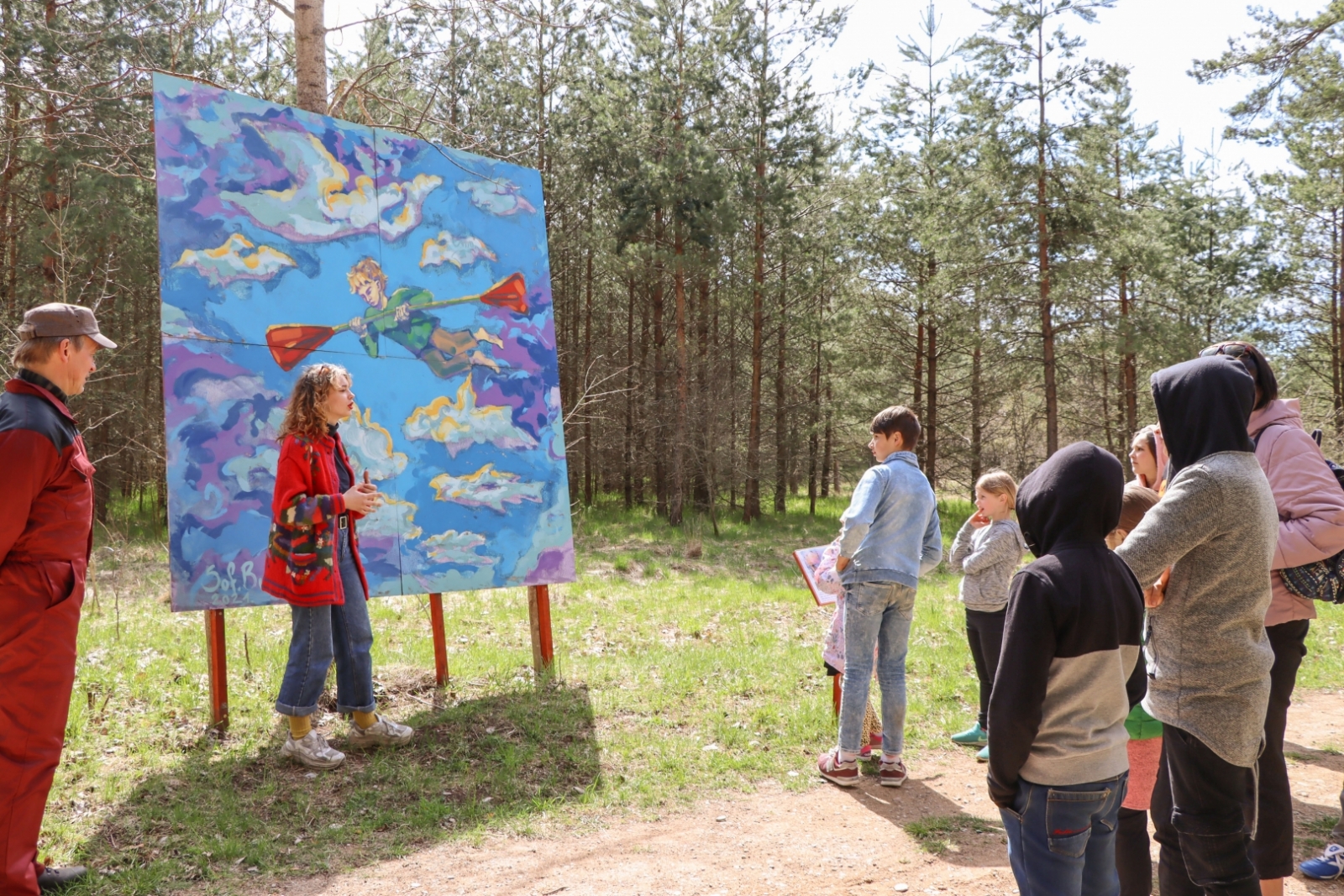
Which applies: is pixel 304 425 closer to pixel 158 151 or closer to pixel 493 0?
pixel 158 151

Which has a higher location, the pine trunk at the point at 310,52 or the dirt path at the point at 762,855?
the pine trunk at the point at 310,52

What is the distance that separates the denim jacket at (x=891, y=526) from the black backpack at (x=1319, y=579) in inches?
66.7

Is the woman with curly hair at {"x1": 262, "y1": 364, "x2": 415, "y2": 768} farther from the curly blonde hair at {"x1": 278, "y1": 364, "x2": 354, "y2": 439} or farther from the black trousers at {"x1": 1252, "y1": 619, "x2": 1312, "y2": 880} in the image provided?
the black trousers at {"x1": 1252, "y1": 619, "x2": 1312, "y2": 880}

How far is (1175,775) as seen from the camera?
2.58 meters

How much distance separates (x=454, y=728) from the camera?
520 cm

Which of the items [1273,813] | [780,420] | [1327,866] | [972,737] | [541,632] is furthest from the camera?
[780,420]

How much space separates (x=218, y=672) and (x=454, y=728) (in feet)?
4.60

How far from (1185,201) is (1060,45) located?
8.85m

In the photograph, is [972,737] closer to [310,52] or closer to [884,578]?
[884,578]

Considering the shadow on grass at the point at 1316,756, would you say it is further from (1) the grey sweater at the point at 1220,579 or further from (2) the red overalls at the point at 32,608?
(2) the red overalls at the point at 32,608

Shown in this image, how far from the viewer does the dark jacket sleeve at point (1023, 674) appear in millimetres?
2236

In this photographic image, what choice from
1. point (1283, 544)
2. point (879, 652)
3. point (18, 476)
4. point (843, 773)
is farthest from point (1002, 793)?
point (18, 476)

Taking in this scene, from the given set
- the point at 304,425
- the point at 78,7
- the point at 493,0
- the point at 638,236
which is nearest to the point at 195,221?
the point at 304,425
